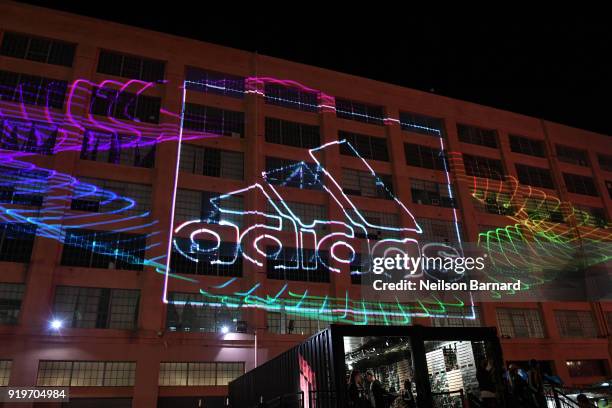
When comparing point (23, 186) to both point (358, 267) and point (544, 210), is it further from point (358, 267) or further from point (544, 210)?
point (544, 210)

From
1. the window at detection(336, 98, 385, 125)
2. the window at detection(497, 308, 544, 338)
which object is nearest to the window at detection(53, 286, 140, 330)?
the window at detection(336, 98, 385, 125)

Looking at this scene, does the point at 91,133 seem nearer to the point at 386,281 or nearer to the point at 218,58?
the point at 218,58

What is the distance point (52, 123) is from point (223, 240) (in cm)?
1315

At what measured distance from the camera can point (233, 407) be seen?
24250 millimetres

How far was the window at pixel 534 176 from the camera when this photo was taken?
4509cm

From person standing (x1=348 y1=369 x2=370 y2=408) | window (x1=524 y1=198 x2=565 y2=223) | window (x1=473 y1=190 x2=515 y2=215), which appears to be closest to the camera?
person standing (x1=348 y1=369 x2=370 y2=408)

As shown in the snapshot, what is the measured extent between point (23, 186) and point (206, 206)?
10.9 meters

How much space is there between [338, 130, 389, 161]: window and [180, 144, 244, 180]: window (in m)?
8.74

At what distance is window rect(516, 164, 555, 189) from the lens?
45.1m

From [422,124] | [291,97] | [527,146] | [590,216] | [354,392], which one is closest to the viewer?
[354,392]

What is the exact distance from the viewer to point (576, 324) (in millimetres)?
40375

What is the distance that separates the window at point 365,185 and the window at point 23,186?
67.6ft

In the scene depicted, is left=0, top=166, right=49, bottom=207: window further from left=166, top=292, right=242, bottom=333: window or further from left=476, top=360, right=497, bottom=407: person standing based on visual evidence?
left=476, top=360, right=497, bottom=407: person standing

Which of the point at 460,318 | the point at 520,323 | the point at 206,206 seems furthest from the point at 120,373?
the point at 520,323
